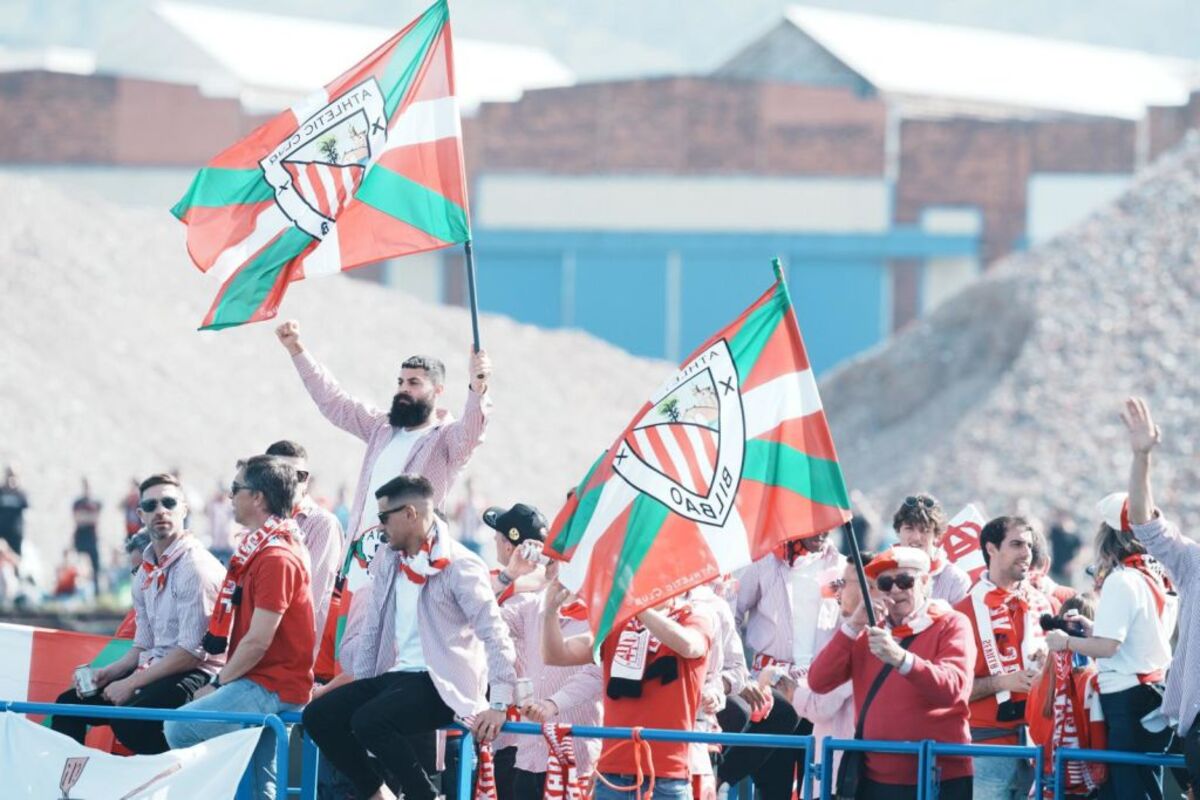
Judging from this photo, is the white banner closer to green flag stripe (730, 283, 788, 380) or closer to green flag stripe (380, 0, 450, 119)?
green flag stripe (730, 283, 788, 380)

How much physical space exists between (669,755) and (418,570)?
1.28 m

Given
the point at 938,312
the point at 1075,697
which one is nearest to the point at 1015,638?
the point at 1075,697

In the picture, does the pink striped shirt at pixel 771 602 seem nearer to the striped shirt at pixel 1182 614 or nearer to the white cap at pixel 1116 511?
the white cap at pixel 1116 511

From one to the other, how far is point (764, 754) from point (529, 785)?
1.32 m

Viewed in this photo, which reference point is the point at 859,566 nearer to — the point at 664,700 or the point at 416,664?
the point at 664,700

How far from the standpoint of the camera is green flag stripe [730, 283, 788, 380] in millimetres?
9227

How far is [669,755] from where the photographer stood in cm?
925

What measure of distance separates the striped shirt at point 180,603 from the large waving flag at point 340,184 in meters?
1.46

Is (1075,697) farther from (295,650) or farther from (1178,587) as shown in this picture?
(295,650)

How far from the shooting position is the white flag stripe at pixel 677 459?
920cm

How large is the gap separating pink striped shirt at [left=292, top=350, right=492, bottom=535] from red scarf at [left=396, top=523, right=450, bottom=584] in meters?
1.08

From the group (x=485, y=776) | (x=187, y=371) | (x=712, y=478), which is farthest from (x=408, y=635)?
(x=187, y=371)

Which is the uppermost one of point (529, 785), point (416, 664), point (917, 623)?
point (917, 623)

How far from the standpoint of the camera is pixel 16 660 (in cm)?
1112
